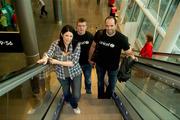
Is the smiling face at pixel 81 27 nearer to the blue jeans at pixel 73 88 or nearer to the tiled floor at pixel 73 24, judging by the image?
the blue jeans at pixel 73 88

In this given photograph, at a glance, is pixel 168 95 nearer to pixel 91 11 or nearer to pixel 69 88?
pixel 69 88

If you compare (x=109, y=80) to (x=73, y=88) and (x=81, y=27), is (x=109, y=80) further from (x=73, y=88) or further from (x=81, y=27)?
(x=81, y=27)

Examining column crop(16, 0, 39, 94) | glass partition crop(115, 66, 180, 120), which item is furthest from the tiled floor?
column crop(16, 0, 39, 94)

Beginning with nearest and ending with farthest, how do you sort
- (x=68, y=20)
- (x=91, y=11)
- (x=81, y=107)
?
(x=81, y=107) → (x=68, y=20) → (x=91, y=11)

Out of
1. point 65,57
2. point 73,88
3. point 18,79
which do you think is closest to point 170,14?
point 73,88

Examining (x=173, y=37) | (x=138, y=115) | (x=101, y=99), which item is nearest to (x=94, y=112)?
(x=101, y=99)

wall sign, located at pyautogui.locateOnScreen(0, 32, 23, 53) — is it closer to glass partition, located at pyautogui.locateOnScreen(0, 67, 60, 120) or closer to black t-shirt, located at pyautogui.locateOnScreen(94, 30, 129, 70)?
glass partition, located at pyautogui.locateOnScreen(0, 67, 60, 120)

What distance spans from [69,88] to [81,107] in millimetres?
557

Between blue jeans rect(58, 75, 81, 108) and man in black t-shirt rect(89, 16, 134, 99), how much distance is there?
0.72 metres

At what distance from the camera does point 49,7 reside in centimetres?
2012

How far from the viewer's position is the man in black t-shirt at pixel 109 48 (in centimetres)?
507

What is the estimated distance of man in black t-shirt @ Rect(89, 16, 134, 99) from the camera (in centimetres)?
507

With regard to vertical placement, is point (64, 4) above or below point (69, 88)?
above

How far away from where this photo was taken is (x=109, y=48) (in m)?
5.24
